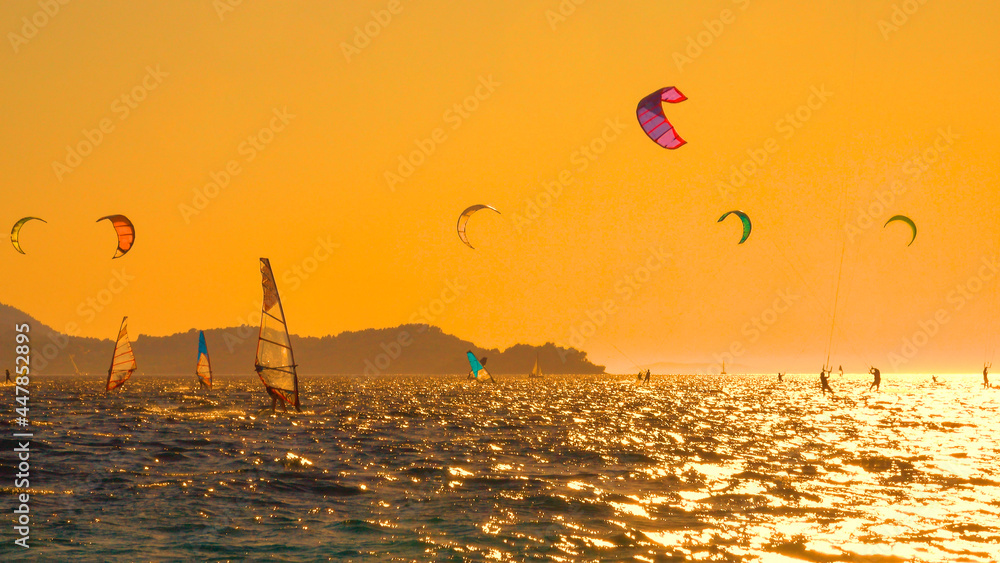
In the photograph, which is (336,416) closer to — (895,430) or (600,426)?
(600,426)

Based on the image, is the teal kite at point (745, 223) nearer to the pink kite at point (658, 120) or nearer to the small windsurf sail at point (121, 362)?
the pink kite at point (658, 120)

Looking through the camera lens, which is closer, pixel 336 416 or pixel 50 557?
pixel 50 557

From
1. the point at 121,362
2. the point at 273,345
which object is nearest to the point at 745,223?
the point at 273,345

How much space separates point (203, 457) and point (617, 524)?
42.4 feet

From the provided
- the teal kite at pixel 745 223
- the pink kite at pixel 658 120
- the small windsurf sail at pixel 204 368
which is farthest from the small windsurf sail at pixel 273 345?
the small windsurf sail at pixel 204 368

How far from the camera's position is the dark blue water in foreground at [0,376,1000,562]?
12.1m

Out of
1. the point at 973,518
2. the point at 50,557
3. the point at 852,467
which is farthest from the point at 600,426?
the point at 50,557

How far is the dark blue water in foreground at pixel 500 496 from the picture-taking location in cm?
1208

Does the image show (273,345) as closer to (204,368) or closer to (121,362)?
(121,362)

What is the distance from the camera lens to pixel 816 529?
1325 centimetres

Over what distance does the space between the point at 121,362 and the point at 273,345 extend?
37.0 m

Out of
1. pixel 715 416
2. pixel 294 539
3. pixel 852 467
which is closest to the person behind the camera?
pixel 294 539

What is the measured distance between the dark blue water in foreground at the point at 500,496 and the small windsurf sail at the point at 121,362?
3118cm

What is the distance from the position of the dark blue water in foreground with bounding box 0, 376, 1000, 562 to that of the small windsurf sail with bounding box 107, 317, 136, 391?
31.2 m
